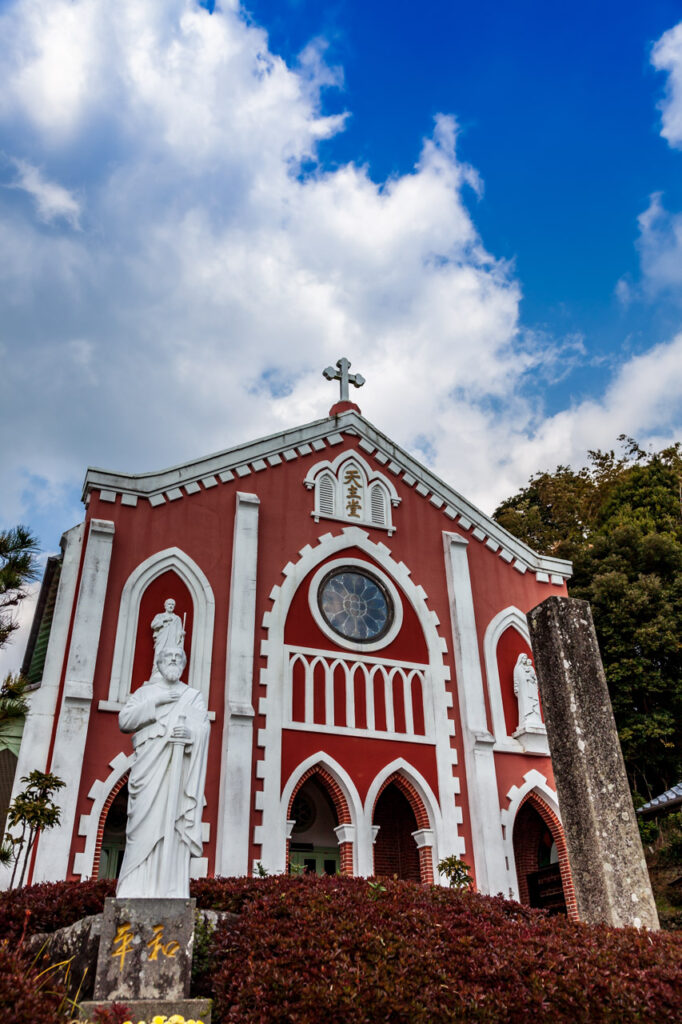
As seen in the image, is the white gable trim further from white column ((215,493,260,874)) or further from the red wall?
white column ((215,493,260,874))

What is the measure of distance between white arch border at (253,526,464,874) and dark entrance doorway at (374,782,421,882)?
3.73 ft

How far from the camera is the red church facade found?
13.2m

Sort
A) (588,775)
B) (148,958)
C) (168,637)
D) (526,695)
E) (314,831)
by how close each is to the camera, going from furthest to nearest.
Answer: (526,695), (314,831), (168,637), (588,775), (148,958)

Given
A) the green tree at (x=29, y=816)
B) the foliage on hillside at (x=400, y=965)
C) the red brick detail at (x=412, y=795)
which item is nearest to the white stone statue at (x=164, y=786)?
the foliage on hillside at (x=400, y=965)

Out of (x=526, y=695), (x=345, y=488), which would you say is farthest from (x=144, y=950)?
(x=345, y=488)

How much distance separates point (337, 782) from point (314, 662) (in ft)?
6.99

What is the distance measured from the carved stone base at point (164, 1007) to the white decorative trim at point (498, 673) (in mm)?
10462

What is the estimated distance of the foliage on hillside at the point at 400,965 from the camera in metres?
6.08

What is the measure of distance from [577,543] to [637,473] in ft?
15.0

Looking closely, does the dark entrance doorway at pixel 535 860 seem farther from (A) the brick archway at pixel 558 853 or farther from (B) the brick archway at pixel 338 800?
(B) the brick archway at pixel 338 800

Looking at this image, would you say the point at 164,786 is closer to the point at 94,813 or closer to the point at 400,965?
the point at 400,965

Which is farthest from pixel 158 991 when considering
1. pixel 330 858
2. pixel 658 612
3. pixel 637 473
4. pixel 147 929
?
pixel 637 473

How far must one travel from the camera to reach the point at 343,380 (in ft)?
63.2

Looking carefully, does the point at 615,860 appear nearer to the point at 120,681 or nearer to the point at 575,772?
the point at 575,772
